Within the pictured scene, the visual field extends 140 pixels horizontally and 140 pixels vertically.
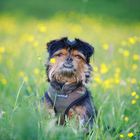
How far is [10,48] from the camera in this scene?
1511cm

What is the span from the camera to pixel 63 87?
8.70 meters

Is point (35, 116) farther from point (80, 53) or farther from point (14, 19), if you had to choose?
point (14, 19)

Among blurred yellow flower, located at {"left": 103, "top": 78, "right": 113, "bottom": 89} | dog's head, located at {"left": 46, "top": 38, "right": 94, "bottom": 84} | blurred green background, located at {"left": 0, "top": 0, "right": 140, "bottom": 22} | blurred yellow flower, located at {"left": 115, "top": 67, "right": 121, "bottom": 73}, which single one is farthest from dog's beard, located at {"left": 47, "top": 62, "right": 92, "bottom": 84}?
blurred green background, located at {"left": 0, "top": 0, "right": 140, "bottom": 22}

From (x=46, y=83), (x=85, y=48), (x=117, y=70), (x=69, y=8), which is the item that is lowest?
(x=46, y=83)

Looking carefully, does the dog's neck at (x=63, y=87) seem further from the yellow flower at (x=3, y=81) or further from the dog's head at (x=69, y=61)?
the yellow flower at (x=3, y=81)

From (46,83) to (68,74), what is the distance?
2.09 meters

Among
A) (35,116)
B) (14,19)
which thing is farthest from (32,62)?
(14,19)

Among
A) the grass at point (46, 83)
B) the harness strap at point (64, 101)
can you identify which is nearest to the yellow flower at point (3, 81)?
the grass at point (46, 83)

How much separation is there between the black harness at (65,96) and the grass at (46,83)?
24 centimetres

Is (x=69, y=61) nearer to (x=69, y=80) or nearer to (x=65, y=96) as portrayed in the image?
(x=69, y=80)

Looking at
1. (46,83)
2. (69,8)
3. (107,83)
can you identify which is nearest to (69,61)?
(46,83)

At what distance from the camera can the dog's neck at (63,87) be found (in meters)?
8.70

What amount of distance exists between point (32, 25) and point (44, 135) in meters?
12.5

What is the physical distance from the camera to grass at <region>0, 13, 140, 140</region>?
687cm
